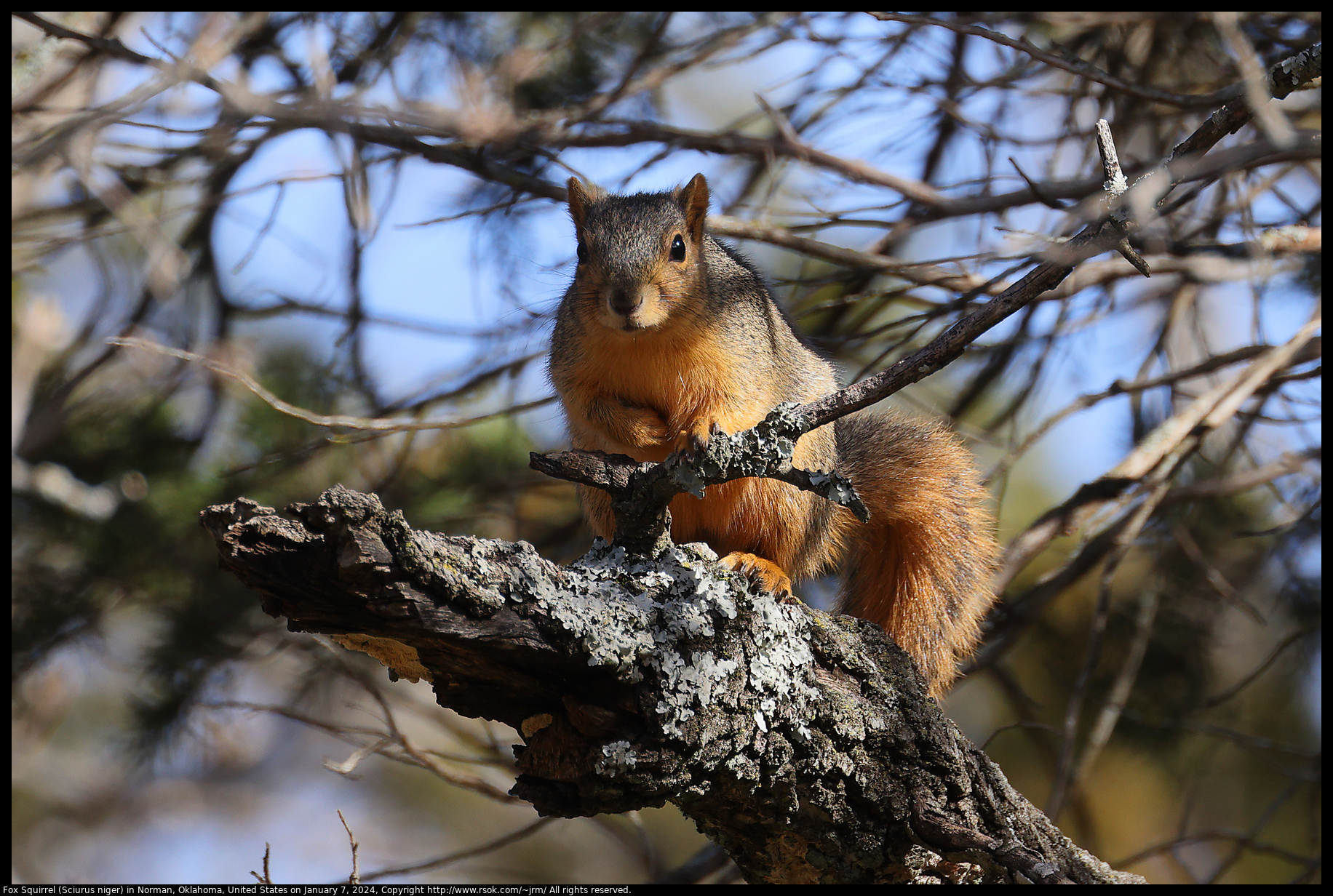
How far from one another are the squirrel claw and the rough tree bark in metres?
0.13

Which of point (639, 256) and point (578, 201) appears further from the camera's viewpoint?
point (578, 201)

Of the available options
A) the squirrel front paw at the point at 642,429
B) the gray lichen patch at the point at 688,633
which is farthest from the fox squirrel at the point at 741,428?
the gray lichen patch at the point at 688,633

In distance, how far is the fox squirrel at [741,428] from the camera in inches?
74.9

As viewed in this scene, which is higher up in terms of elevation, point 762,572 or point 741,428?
point 741,428

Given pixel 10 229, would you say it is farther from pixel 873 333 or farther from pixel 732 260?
pixel 873 333

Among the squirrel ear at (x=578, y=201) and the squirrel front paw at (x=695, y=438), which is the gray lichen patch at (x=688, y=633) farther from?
the squirrel ear at (x=578, y=201)

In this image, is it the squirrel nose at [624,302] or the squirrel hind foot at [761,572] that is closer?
the squirrel hind foot at [761,572]

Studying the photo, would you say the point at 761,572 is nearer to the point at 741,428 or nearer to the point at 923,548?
the point at 741,428

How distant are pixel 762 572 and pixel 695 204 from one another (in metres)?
0.96

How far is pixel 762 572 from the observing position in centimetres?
175

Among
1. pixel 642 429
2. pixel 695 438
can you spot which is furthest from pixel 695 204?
pixel 695 438

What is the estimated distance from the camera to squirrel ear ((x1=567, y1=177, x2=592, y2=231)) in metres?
2.24

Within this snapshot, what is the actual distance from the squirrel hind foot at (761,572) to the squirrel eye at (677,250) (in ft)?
2.16

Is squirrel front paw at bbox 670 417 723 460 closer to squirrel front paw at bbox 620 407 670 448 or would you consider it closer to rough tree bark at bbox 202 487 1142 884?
squirrel front paw at bbox 620 407 670 448
